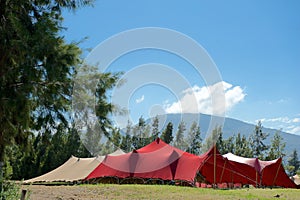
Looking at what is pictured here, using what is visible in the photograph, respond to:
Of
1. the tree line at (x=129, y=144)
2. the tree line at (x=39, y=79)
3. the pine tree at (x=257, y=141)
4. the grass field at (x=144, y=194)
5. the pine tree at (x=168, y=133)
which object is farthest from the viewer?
the pine tree at (x=257, y=141)

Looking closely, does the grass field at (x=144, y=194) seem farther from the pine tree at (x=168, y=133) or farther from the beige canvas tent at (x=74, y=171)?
the pine tree at (x=168, y=133)

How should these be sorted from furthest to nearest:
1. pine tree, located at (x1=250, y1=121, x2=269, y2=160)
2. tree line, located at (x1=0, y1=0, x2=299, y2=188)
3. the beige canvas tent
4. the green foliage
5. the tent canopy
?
1. pine tree, located at (x1=250, y1=121, x2=269, y2=160)
2. the green foliage
3. the tent canopy
4. the beige canvas tent
5. tree line, located at (x1=0, y1=0, x2=299, y2=188)

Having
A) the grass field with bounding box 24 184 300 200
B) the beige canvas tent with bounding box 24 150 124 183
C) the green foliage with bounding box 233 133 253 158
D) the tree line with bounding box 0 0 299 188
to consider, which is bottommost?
the grass field with bounding box 24 184 300 200

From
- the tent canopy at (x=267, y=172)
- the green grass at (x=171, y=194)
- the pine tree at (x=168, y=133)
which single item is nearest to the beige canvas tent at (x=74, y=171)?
the tent canopy at (x=267, y=172)

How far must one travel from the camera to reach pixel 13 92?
6250 mm

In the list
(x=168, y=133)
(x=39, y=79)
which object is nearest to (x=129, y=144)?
(x=168, y=133)

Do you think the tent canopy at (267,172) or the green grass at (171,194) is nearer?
the green grass at (171,194)

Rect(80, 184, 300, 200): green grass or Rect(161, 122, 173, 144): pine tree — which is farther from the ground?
Rect(161, 122, 173, 144): pine tree

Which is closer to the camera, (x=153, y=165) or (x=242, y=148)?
(x=153, y=165)

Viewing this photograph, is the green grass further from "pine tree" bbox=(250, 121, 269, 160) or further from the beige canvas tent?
"pine tree" bbox=(250, 121, 269, 160)

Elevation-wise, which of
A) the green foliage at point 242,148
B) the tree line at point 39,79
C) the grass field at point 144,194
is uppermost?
the green foliage at point 242,148

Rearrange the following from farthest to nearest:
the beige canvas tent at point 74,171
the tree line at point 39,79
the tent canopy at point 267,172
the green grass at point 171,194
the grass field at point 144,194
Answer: the tent canopy at point 267,172
the beige canvas tent at point 74,171
the green grass at point 171,194
the grass field at point 144,194
the tree line at point 39,79

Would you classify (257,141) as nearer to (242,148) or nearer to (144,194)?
(242,148)

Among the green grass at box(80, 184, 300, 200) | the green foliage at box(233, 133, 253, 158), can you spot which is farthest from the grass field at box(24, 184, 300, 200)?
the green foliage at box(233, 133, 253, 158)
